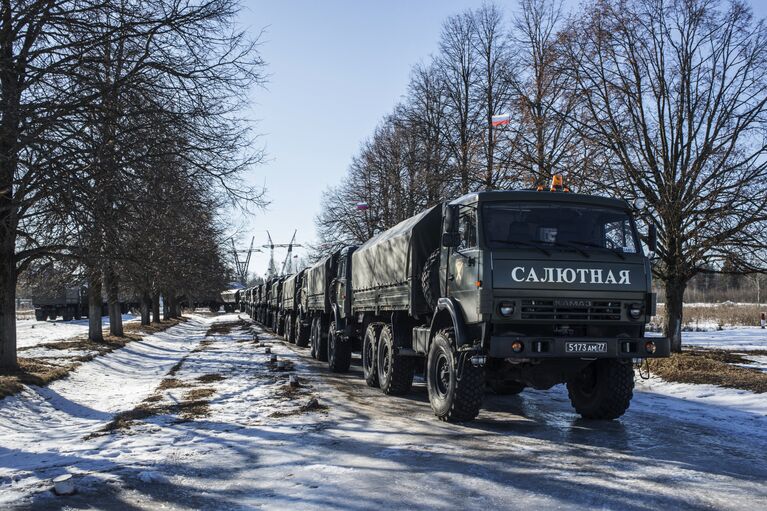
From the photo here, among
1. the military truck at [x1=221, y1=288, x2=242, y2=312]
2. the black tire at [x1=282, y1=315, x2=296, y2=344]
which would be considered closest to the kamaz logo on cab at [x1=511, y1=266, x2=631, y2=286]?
the black tire at [x1=282, y1=315, x2=296, y2=344]

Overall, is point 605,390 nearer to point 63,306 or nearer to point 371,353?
point 371,353

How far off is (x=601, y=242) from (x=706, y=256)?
7.75 m

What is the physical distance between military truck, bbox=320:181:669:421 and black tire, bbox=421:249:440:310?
24mm

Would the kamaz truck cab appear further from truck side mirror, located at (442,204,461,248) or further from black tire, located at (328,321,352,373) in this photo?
black tire, located at (328,321,352,373)

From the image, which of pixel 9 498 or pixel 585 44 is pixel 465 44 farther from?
pixel 9 498

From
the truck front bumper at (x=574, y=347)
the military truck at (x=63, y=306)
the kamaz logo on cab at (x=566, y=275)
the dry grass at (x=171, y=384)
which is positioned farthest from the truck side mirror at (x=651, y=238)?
the military truck at (x=63, y=306)

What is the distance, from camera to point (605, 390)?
833 centimetres

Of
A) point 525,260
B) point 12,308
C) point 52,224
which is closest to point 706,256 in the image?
point 525,260

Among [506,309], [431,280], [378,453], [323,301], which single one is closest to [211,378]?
[323,301]

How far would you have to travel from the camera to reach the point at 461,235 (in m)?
8.45

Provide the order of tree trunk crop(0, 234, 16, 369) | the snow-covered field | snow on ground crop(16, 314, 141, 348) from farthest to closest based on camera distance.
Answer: snow on ground crop(16, 314, 141, 348)
tree trunk crop(0, 234, 16, 369)
the snow-covered field

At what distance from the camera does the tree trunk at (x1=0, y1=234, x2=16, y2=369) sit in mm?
12547

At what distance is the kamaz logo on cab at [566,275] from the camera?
748cm

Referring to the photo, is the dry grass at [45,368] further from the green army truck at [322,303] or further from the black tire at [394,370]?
the black tire at [394,370]
